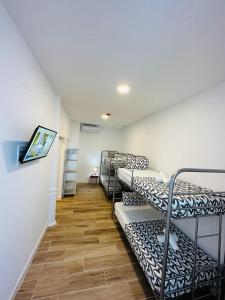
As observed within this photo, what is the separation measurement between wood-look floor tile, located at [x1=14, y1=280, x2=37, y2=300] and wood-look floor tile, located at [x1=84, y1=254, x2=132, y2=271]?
552mm

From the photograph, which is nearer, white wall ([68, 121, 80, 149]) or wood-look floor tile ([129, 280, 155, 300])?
wood-look floor tile ([129, 280, 155, 300])

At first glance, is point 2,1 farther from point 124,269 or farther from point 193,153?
point 124,269

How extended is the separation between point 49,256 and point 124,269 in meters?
0.97

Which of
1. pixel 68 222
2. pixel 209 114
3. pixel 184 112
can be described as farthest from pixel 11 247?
pixel 184 112

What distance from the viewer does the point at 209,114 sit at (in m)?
1.82

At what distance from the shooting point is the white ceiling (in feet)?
2.90

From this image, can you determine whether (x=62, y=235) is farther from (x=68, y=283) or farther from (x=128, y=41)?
(x=128, y=41)

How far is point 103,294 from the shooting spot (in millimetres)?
1417

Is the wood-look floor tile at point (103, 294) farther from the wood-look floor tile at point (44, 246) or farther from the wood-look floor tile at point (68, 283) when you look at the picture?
the wood-look floor tile at point (44, 246)

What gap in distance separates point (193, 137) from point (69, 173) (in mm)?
3273

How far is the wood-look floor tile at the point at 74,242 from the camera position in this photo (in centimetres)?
207

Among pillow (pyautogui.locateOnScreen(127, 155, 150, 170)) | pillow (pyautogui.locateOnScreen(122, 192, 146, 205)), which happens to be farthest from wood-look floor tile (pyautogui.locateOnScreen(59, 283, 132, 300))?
pillow (pyautogui.locateOnScreen(127, 155, 150, 170))

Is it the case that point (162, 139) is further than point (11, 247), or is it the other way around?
point (162, 139)

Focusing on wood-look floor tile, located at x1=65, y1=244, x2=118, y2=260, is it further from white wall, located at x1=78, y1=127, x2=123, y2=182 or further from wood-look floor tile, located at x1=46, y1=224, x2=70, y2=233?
white wall, located at x1=78, y1=127, x2=123, y2=182
